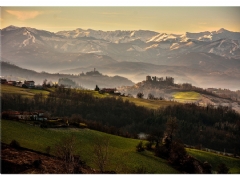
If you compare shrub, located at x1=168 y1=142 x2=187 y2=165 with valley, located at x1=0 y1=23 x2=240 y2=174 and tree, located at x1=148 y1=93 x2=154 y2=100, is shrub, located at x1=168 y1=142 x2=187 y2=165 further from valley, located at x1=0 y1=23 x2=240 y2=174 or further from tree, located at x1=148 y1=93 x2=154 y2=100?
tree, located at x1=148 y1=93 x2=154 y2=100

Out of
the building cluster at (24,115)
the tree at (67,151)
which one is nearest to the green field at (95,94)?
the building cluster at (24,115)

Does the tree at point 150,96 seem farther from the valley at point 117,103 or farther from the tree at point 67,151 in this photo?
the tree at point 67,151

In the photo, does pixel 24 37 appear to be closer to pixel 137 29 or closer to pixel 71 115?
pixel 71 115

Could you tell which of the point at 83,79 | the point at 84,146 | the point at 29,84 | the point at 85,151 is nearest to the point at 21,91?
the point at 29,84

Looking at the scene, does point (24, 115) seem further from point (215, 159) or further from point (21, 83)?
point (215, 159)

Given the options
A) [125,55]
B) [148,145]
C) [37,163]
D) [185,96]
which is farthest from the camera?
[125,55]

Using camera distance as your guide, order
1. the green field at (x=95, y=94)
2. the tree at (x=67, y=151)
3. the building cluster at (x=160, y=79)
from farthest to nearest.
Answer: the building cluster at (x=160, y=79)
the green field at (x=95, y=94)
the tree at (x=67, y=151)
